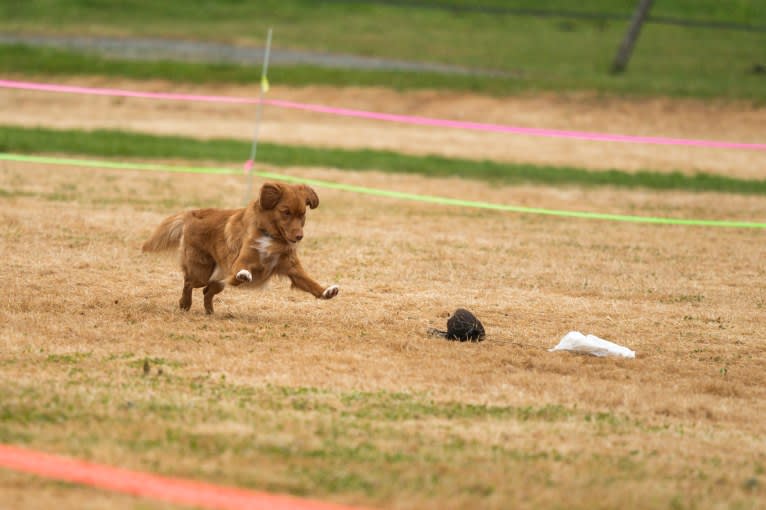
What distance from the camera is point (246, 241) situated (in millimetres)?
8344

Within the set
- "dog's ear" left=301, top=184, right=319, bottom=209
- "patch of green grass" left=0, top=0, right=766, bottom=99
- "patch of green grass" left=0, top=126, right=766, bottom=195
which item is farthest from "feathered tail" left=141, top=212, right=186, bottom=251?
"patch of green grass" left=0, top=0, right=766, bottom=99

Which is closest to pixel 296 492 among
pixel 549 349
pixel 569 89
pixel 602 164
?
pixel 549 349

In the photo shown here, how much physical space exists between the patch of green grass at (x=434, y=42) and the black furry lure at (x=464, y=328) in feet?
67.3

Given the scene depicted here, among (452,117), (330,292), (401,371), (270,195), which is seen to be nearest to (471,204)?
(330,292)

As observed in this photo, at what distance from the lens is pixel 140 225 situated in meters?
13.2

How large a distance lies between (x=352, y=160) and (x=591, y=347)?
1258 centimetres

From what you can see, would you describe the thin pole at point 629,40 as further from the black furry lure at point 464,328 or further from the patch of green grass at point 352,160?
the black furry lure at point 464,328

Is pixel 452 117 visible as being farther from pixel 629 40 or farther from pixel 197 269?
pixel 197 269

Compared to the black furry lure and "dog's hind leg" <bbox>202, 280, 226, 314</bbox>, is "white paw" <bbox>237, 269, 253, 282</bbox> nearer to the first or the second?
"dog's hind leg" <bbox>202, 280, 226, 314</bbox>

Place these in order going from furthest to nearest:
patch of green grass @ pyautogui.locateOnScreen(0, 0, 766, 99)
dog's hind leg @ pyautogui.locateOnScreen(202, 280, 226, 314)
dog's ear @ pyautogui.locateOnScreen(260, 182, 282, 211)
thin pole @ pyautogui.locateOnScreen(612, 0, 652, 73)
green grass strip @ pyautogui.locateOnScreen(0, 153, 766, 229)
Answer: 1. thin pole @ pyautogui.locateOnScreen(612, 0, 652, 73)
2. patch of green grass @ pyautogui.locateOnScreen(0, 0, 766, 99)
3. green grass strip @ pyautogui.locateOnScreen(0, 153, 766, 229)
4. dog's hind leg @ pyautogui.locateOnScreen(202, 280, 226, 314)
5. dog's ear @ pyautogui.locateOnScreen(260, 182, 282, 211)

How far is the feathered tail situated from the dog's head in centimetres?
92

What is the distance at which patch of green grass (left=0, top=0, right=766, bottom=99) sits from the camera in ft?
95.3

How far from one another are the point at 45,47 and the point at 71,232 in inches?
811

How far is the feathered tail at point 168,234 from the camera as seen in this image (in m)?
8.96
